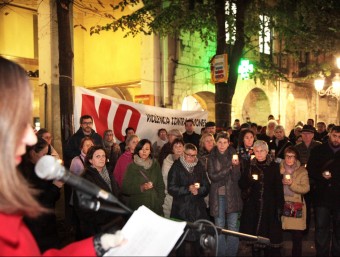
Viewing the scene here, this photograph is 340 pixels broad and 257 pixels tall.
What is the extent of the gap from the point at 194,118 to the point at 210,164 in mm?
5643

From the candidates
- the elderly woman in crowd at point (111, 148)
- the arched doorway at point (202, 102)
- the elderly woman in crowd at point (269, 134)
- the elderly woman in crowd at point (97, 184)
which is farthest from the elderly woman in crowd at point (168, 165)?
the arched doorway at point (202, 102)

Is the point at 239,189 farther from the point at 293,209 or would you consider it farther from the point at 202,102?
the point at 202,102

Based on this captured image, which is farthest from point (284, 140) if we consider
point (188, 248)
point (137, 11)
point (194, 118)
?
point (188, 248)

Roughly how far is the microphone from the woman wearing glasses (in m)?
4.60

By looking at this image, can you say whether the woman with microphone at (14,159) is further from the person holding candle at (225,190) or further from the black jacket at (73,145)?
the black jacket at (73,145)

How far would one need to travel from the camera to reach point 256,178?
6195 mm

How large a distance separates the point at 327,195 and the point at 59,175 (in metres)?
5.76

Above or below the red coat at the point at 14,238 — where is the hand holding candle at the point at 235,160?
below

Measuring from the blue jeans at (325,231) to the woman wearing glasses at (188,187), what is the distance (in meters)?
1.86

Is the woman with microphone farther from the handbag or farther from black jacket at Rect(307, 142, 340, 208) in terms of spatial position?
black jacket at Rect(307, 142, 340, 208)

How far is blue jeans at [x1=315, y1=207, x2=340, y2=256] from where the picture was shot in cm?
661

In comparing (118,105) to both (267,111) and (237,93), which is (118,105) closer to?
(237,93)

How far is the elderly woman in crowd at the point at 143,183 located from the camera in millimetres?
6500

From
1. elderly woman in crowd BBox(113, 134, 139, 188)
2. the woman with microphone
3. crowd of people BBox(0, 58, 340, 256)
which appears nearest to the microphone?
the woman with microphone
